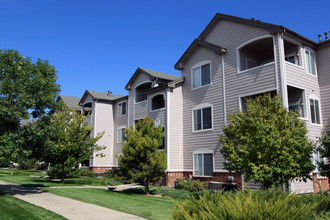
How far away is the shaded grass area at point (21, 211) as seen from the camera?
381 inches

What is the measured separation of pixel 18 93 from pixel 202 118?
41.3 feet

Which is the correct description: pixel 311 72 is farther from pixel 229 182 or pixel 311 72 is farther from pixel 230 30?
pixel 229 182

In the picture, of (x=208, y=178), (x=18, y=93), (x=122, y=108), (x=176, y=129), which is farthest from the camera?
(x=122, y=108)

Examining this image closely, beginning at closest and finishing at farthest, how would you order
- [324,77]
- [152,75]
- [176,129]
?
[324,77], [176,129], [152,75]

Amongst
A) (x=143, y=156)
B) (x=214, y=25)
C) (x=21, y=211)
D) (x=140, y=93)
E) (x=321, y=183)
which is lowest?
(x=21, y=211)

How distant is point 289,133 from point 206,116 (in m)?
10.1

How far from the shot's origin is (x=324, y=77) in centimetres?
1911

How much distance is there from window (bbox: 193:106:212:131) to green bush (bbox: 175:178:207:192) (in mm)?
3948

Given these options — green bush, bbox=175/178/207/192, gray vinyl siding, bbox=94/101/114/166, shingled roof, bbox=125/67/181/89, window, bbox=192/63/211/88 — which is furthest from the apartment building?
gray vinyl siding, bbox=94/101/114/166

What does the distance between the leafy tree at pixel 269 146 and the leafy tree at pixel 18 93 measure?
931cm

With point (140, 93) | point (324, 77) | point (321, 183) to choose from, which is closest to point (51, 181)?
point (140, 93)

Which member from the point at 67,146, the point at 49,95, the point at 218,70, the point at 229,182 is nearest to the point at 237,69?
the point at 218,70

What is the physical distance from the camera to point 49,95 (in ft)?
48.9

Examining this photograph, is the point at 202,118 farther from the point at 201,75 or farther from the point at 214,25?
the point at 214,25
